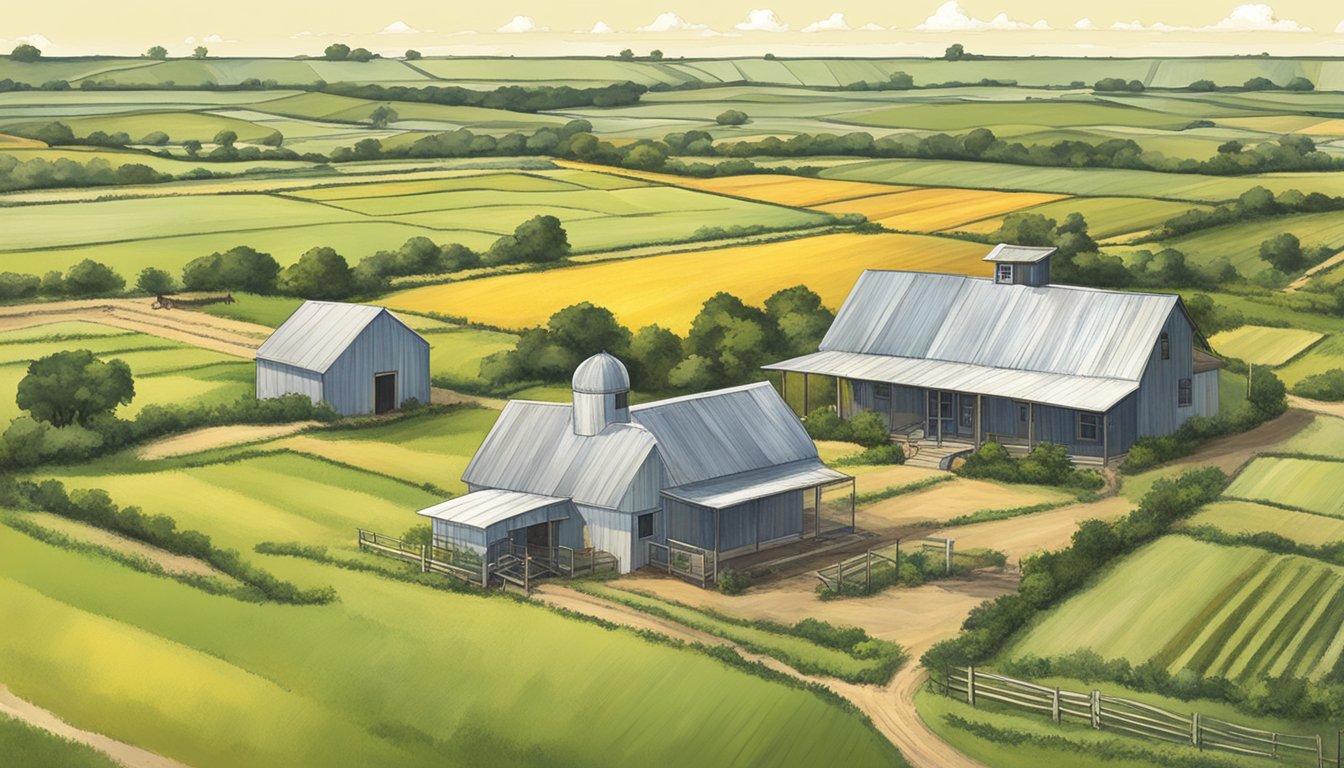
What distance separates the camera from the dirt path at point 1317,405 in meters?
81.9

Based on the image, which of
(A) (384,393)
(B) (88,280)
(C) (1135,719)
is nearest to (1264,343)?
(A) (384,393)

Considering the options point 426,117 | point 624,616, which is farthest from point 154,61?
point 624,616

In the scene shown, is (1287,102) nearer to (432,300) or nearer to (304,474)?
(432,300)

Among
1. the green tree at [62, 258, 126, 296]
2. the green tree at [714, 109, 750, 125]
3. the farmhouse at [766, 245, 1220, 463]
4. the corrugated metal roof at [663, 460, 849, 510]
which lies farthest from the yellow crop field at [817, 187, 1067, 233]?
the corrugated metal roof at [663, 460, 849, 510]

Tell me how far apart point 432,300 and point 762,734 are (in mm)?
60260

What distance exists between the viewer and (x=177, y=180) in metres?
127

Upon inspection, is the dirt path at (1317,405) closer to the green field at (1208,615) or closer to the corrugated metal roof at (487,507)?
the green field at (1208,615)

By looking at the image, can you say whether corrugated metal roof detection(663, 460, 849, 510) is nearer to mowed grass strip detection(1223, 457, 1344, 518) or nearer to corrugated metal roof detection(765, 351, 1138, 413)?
corrugated metal roof detection(765, 351, 1138, 413)

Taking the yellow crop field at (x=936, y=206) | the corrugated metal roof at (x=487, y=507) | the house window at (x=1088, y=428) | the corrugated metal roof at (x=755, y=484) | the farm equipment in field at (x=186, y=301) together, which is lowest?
the corrugated metal roof at (x=487, y=507)

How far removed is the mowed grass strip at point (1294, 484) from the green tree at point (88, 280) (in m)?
62.0

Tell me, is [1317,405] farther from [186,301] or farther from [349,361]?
[186,301]

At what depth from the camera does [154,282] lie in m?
102

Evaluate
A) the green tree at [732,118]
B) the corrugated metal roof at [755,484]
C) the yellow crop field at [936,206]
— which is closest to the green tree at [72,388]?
the corrugated metal roof at [755,484]

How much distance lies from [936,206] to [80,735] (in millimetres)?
86796
